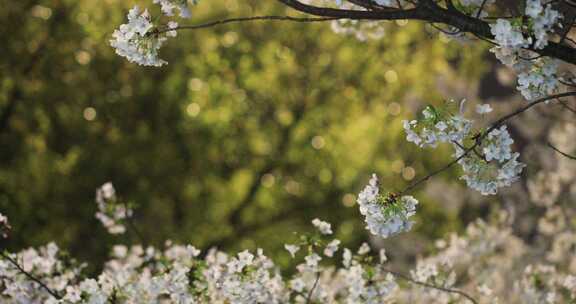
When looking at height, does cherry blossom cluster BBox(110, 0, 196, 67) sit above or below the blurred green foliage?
below

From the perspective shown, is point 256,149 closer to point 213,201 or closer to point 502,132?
point 213,201

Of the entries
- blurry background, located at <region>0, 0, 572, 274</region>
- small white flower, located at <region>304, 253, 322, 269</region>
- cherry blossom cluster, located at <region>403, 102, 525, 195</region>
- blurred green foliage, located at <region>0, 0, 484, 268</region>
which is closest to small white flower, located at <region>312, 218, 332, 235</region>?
small white flower, located at <region>304, 253, 322, 269</region>

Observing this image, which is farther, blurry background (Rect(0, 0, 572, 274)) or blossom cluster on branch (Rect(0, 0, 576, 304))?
blurry background (Rect(0, 0, 572, 274))

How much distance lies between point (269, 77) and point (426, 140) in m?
10.7

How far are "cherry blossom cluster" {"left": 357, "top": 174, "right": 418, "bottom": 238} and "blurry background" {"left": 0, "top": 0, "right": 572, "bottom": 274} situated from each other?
911cm

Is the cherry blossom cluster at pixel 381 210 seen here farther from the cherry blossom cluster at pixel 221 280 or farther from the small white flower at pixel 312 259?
the small white flower at pixel 312 259

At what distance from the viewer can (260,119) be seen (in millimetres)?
14828

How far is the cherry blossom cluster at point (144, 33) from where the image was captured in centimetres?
381

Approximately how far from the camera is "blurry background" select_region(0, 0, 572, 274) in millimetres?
12695

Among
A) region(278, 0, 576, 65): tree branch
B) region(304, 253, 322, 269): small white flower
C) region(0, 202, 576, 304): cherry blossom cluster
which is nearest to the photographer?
region(278, 0, 576, 65): tree branch

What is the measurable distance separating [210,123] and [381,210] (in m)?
10.6

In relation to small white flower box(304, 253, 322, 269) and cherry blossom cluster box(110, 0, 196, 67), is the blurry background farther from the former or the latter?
cherry blossom cluster box(110, 0, 196, 67)

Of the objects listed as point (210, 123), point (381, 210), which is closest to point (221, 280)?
point (381, 210)

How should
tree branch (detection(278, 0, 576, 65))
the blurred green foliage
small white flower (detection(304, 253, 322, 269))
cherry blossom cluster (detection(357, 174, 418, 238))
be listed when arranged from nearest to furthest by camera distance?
1. tree branch (detection(278, 0, 576, 65))
2. cherry blossom cluster (detection(357, 174, 418, 238))
3. small white flower (detection(304, 253, 322, 269))
4. the blurred green foliage
